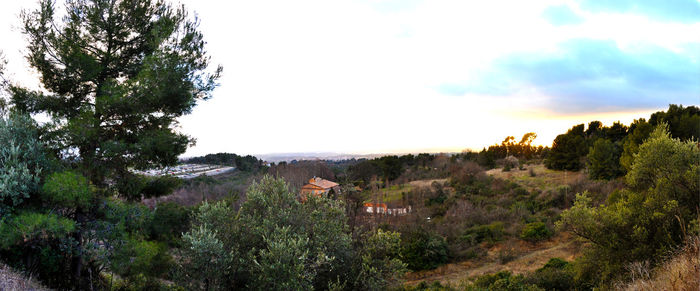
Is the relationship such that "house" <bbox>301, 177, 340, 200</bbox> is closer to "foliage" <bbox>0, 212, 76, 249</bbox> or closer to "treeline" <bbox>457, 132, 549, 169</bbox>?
"foliage" <bbox>0, 212, 76, 249</bbox>

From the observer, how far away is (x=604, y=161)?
23.9 metres

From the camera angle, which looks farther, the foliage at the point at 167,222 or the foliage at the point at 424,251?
the foliage at the point at 424,251

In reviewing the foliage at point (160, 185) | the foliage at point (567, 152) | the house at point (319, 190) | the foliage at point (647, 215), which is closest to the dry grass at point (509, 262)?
the foliage at point (647, 215)

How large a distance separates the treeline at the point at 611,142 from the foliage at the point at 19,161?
22.7 metres

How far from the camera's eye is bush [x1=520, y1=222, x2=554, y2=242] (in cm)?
1540

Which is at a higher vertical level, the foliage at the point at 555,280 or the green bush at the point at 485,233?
the foliage at the point at 555,280

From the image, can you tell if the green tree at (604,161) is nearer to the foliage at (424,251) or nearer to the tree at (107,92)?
the foliage at (424,251)

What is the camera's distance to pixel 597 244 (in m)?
7.95

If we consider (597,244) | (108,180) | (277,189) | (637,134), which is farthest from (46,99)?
(637,134)

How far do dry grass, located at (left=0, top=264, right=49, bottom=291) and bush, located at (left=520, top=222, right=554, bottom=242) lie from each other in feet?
56.7

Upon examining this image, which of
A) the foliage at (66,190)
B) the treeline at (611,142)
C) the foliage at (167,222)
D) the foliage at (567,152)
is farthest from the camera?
the foliage at (567,152)

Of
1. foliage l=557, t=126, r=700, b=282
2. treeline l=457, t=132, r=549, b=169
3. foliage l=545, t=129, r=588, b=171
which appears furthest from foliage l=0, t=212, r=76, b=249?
treeline l=457, t=132, r=549, b=169

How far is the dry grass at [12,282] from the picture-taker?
5252 mm

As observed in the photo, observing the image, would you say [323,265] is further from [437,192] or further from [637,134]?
[637,134]
